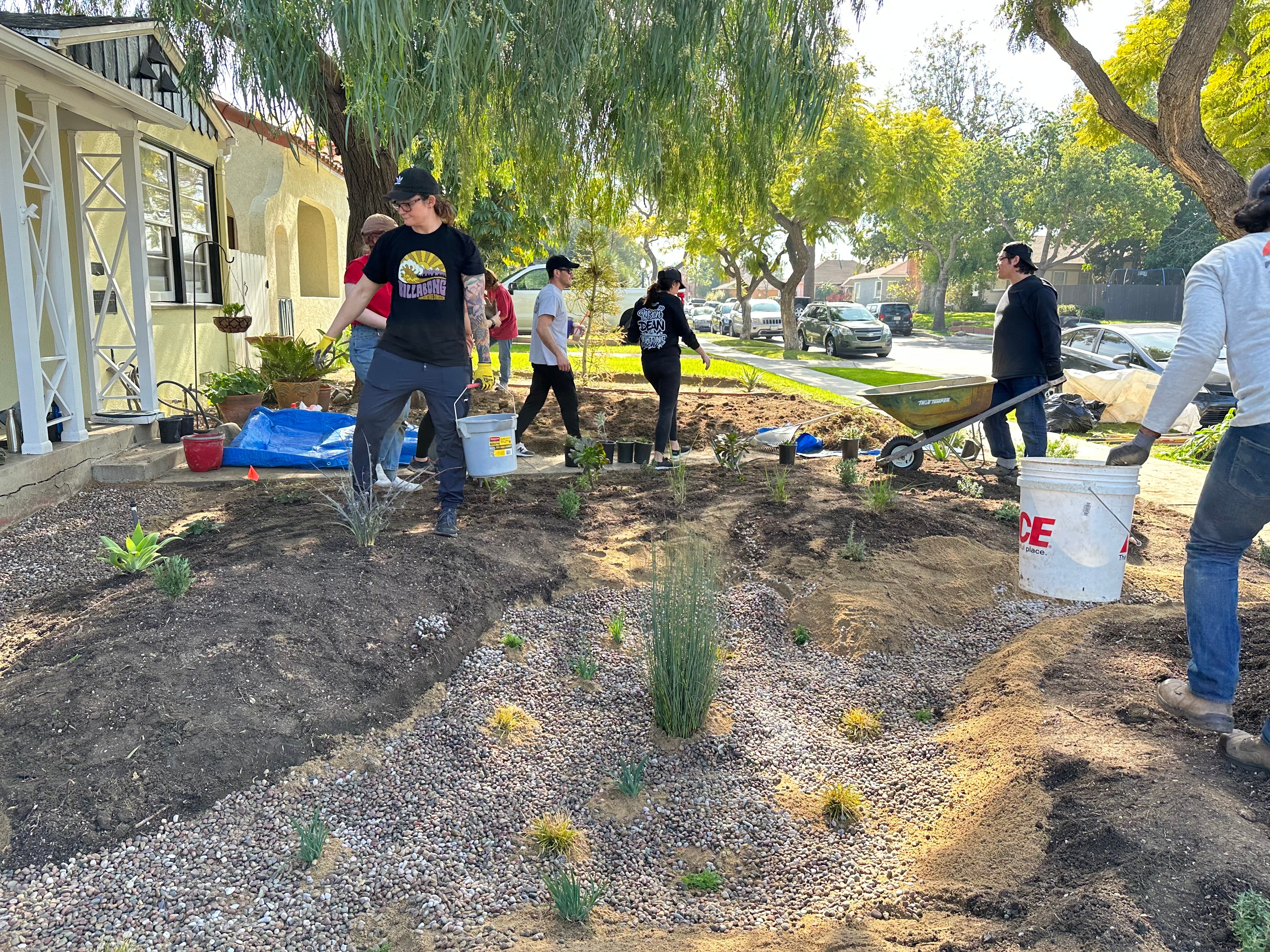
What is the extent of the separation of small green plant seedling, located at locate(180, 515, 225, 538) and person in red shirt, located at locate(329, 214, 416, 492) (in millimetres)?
964

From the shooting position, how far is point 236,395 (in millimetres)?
8711

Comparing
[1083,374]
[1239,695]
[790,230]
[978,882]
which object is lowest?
[978,882]

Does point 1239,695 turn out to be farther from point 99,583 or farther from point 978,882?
point 99,583

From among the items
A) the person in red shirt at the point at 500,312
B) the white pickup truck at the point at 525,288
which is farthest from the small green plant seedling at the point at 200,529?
the white pickup truck at the point at 525,288

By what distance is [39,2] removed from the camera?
29.1 feet

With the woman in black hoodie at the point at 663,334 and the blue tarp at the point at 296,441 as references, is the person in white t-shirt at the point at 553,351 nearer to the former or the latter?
the woman in black hoodie at the point at 663,334

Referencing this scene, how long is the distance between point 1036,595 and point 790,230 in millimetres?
21777

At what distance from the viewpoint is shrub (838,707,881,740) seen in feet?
12.4

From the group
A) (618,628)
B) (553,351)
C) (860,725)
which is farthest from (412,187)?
(860,725)

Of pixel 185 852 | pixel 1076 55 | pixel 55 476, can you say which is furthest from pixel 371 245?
pixel 1076 55

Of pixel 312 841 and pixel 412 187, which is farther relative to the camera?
pixel 412 187

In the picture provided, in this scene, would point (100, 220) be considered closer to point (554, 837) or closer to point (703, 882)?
point (554, 837)

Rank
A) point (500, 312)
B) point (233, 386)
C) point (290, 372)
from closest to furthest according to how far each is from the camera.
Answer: point (233, 386) → point (290, 372) → point (500, 312)

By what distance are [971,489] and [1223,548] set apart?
400 cm
